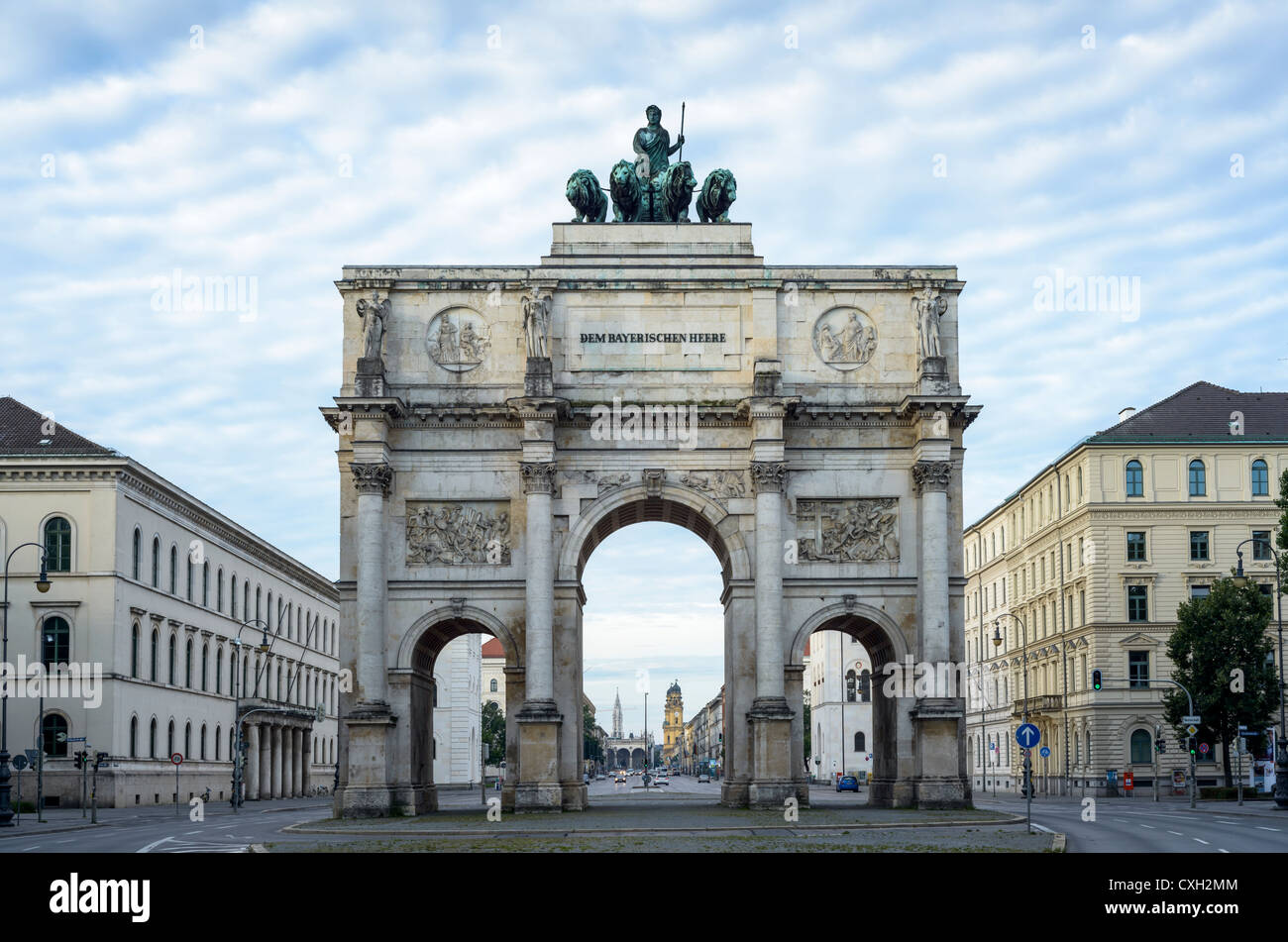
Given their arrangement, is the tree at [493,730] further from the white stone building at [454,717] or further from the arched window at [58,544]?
the arched window at [58,544]

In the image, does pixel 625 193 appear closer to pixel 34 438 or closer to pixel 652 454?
pixel 652 454

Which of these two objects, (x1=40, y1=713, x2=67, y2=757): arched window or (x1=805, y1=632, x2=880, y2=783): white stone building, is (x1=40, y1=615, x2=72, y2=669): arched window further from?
(x1=805, y1=632, x2=880, y2=783): white stone building

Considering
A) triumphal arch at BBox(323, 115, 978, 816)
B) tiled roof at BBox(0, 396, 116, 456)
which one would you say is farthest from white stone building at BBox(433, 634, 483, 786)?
triumphal arch at BBox(323, 115, 978, 816)

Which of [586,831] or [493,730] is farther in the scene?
[493,730]

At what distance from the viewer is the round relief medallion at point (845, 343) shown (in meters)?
46.7

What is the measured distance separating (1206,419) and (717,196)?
4330 centimetres

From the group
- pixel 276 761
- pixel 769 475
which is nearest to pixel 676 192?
pixel 769 475

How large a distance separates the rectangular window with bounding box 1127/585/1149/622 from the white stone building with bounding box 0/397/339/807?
4603cm

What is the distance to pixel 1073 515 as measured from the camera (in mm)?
82812

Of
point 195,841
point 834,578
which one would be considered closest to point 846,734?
point 834,578

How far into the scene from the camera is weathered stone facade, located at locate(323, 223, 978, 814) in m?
45.1

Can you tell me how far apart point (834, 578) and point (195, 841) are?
20.1 meters

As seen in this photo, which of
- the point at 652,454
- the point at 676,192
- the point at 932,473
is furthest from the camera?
the point at 676,192

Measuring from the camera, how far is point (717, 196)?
159ft
